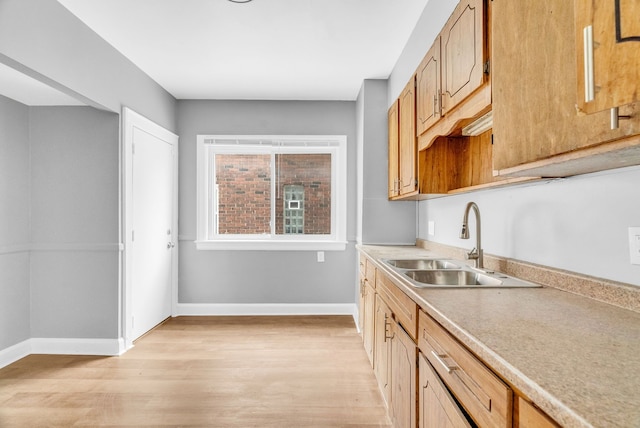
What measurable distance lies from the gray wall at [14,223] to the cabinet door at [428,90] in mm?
3297

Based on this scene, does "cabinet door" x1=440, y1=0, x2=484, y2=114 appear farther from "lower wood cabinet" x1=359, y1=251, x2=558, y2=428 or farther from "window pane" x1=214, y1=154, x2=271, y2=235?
"window pane" x1=214, y1=154, x2=271, y2=235

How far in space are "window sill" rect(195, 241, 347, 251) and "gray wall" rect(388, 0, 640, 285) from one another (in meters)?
1.96

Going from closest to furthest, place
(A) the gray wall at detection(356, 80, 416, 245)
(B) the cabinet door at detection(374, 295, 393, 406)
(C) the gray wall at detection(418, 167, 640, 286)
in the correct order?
(C) the gray wall at detection(418, 167, 640, 286) < (B) the cabinet door at detection(374, 295, 393, 406) < (A) the gray wall at detection(356, 80, 416, 245)

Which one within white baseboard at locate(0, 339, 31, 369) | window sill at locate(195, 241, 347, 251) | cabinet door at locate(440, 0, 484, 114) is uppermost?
cabinet door at locate(440, 0, 484, 114)

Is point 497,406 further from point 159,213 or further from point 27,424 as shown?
point 159,213

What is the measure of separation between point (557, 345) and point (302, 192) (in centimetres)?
354

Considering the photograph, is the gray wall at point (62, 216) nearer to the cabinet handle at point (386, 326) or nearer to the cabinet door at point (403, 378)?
the cabinet handle at point (386, 326)

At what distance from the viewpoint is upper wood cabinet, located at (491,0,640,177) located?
0.83 m

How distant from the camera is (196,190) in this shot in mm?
4148

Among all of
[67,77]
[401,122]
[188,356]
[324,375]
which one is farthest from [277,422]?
[67,77]

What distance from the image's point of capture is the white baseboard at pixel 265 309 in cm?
410

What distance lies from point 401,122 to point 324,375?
209 cm

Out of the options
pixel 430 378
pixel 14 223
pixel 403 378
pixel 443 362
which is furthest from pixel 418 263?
pixel 14 223

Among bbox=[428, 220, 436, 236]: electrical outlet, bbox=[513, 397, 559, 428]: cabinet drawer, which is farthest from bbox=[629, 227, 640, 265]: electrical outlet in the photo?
bbox=[428, 220, 436, 236]: electrical outlet
